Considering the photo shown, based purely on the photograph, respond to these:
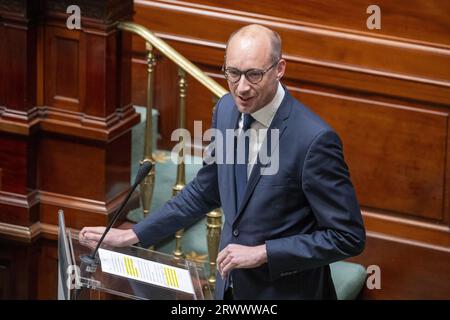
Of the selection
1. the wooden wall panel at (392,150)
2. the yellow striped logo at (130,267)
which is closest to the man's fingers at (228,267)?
the yellow striped logo at (130,267)

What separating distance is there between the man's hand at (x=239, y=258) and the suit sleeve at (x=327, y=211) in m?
0.04

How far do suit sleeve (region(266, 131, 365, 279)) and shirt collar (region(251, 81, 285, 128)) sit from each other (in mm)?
172

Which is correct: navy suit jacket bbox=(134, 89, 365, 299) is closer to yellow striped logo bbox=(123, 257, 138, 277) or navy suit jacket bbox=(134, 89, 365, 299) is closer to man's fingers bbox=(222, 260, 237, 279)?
man's fingers bbox=(222, 260, 237, 279)

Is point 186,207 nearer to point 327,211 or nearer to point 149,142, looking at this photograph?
point 327,211

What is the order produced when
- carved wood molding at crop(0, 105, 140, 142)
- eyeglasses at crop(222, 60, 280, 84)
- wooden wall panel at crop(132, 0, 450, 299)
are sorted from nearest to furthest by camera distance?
eyeglasses at crop(222, 60, 280, 84), carved wood molding at crop(0, 105, 140, 142), wooden wall panel at crop(132, 0, 450, 299)

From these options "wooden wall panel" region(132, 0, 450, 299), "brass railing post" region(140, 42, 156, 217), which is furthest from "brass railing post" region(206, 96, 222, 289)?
"wooden wall panel" region(132, 0, 450, 299)

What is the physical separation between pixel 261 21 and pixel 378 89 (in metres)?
0.69

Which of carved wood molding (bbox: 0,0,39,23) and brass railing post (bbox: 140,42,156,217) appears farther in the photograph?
brass railing post (bbox: 140,42,156,217)

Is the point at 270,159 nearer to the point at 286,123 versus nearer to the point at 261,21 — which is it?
the point at 286,123

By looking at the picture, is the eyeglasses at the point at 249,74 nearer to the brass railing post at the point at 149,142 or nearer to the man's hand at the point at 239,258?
the man's hand at the point at 239,258

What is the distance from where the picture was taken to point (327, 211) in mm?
3256

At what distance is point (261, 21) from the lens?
5.69 meters

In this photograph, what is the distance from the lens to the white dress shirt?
3367mm

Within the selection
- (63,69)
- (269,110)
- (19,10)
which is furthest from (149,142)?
(269,110)
